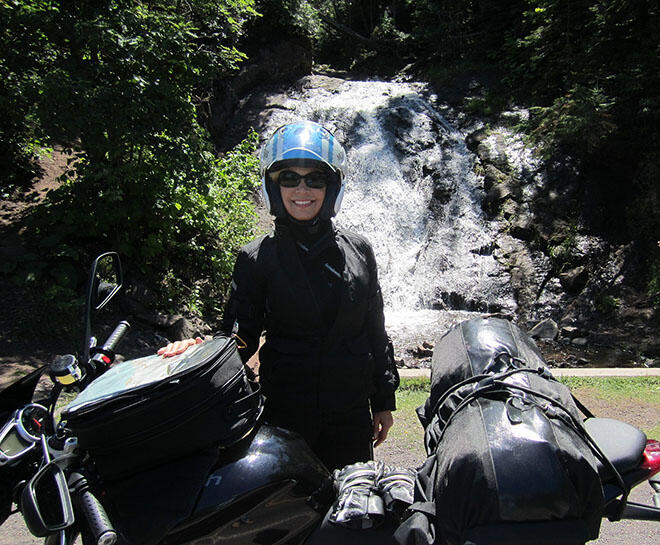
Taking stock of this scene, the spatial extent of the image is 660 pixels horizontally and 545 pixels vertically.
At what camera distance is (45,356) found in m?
6.23

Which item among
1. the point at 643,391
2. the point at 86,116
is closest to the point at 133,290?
the point at 86,116

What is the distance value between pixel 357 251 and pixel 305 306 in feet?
1.36

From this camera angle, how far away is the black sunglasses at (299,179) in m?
2.20

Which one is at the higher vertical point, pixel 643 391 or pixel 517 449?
pixel 517 449

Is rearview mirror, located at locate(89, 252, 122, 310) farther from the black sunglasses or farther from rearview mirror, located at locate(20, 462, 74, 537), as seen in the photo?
the black sunglasses

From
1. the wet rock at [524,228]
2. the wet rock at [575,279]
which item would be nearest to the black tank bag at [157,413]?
the wet rock at [575,279]

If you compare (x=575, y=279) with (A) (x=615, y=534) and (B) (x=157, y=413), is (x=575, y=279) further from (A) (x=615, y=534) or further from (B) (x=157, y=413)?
(B) (x=157, y=413)

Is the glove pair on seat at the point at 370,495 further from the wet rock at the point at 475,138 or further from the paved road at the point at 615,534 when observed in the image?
the wet rock at the point at 475,138

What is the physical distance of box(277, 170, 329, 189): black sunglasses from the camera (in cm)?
220

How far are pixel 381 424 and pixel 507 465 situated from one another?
121 cm

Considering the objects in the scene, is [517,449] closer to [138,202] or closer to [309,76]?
[138,202]

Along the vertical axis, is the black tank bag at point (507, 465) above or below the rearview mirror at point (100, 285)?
below

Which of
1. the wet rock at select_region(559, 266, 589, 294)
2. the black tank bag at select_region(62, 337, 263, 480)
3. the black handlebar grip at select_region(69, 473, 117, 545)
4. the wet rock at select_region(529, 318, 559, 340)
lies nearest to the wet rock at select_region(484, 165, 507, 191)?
the wet rock at select_region(559, 266, 589, 294)

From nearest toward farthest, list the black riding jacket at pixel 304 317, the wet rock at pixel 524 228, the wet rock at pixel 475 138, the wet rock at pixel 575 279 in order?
the black riding jacket at pixel 304 317 < the wet rock at pixel 575 279 < the wet rock at pixel 524 228 < the wet rock at pixel 475 138
